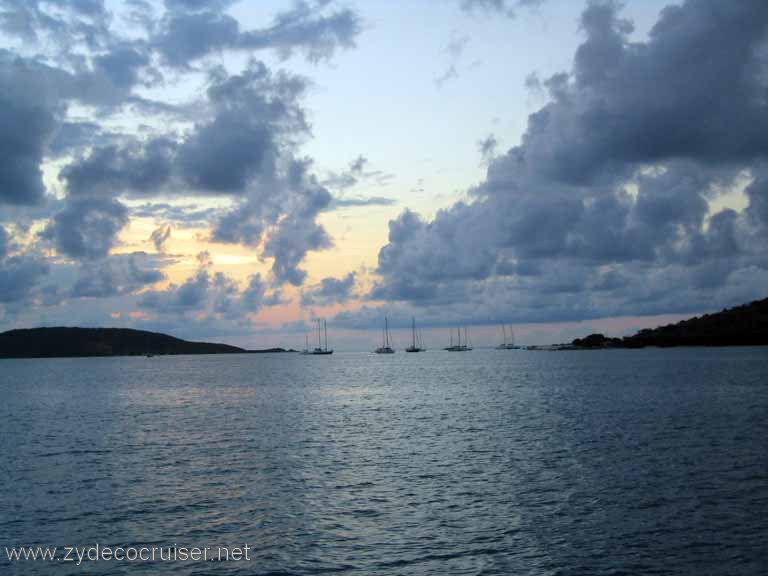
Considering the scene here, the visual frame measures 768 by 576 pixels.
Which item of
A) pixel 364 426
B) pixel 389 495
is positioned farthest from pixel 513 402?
pixel 389 495

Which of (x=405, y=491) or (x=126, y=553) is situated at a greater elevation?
(x=405, y=491)

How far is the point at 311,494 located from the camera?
37.2 meters

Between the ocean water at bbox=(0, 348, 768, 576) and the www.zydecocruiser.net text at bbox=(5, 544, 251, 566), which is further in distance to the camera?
the www.zydecocruiser.net text at bbox=(5, 544, 251, 566)

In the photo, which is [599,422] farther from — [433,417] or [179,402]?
[179,402]

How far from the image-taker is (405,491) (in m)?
37.0

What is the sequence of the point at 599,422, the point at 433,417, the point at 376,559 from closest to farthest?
the point at 376,559
the point at 599,422
the point at 433,417

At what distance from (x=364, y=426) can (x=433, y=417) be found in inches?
403

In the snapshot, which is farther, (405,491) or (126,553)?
(405,491)

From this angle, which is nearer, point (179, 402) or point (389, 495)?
point (389, 495)

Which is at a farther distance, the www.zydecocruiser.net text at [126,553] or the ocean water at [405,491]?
the www.zydecocruiser.net text at [126,553]

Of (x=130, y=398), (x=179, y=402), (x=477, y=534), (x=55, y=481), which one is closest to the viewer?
(x=477, y=534)

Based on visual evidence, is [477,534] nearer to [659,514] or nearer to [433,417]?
[659,514]

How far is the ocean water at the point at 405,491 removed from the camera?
87.1 ft

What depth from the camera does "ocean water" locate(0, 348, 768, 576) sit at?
2655 cm
